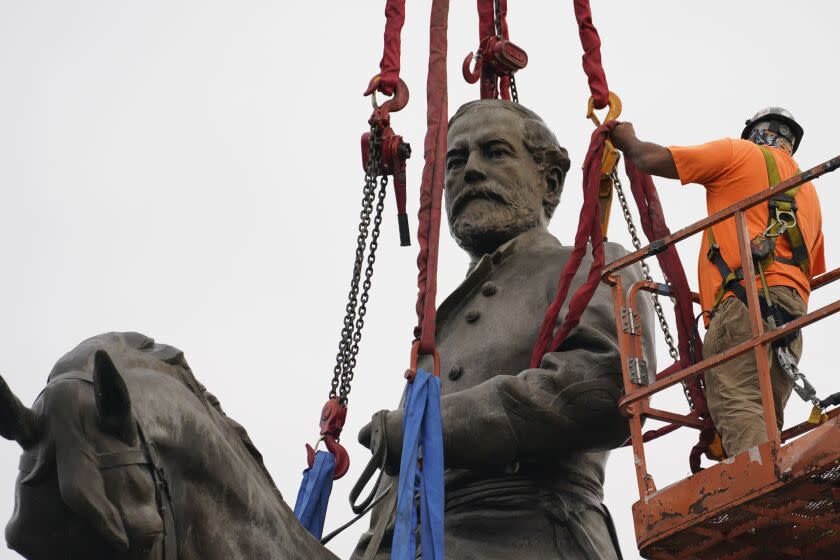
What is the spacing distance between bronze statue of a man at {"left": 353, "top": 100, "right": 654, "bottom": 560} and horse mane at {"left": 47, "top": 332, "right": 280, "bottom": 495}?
1174mm

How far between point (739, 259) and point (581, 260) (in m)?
1.16

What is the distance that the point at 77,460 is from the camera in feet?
19.2

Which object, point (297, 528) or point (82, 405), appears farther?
point (297, 528)

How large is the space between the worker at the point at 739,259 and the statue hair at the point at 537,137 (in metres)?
1.26

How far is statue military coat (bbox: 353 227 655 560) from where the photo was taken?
830 centimetres

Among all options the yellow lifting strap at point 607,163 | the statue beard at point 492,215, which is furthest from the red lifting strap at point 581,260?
the statue beard at point 492,215

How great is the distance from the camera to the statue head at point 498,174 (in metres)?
9.90

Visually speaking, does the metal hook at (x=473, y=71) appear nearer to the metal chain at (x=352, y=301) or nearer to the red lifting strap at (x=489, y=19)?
the red lifting strap at (x=489, y=19)

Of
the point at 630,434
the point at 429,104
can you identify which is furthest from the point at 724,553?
the point at 429,104

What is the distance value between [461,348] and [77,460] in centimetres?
382

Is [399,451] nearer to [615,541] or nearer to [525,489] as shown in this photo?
[525,489]

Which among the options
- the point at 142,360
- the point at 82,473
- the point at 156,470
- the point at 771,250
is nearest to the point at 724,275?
the point at 771,250

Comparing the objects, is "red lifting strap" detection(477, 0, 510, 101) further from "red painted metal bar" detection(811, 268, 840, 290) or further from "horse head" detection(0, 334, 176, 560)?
"horse head" detection(0, 334, 176, 560)

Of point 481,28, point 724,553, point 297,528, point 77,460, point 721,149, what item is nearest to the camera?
point 77,460
